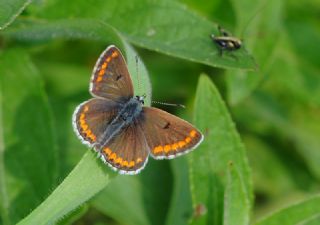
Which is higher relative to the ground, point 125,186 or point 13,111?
point 13,111

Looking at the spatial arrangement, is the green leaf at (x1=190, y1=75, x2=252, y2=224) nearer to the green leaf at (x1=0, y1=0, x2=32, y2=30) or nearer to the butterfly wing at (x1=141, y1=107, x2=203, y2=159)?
the butterfly wing at (x1=141, y1=107, x2=203, y2=159)

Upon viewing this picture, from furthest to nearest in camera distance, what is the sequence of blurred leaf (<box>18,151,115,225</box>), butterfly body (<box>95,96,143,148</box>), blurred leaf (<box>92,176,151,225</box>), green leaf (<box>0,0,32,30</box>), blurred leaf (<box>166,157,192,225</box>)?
blurred leaf (<box>92,176,151,225</box>) → blurred leaf (<box>166,157,192,225</box>) → butterfly body (<box>95,96,143,148</box>) → green leaf (<box>0,0,32,30</box>) → blurred leaf (<box>18,151,115,225</box>)

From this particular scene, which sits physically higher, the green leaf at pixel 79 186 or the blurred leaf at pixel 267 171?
the green leaf at pixel 79 186

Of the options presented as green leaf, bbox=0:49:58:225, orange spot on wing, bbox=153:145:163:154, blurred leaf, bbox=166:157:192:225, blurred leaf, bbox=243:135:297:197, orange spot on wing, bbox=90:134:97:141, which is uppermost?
orange spot on wing, bbox=90:134:97:141

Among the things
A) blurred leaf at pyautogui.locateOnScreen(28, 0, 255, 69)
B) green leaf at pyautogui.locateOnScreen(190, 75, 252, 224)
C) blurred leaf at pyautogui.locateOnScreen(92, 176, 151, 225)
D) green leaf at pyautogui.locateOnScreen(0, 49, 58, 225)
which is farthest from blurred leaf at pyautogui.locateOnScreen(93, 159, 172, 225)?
blurred leaf at pyautogui.locateOnScreen(28, 0, 255, 69)

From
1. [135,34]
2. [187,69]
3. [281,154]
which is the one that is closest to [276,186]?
[281,154]

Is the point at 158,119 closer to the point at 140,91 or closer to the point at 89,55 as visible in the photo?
the point at 140,91

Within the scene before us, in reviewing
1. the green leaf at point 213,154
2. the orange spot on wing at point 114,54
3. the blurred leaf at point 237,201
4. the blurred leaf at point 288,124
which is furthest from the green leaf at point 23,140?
the blurred leaf at point 288,124

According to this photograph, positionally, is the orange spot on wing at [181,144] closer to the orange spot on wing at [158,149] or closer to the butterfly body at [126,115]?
the orange spot on wing at [158,149]
